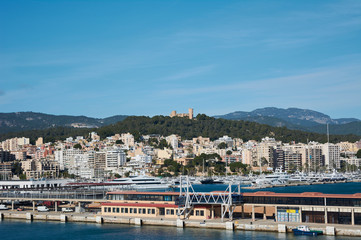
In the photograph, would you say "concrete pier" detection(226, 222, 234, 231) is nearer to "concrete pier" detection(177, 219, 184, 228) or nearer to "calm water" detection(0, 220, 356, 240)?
"calm water" detection(0, 220, 356, 240)

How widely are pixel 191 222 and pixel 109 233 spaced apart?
694 centimetres

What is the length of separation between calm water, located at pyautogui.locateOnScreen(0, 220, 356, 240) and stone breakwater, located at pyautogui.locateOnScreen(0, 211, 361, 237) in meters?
0.52

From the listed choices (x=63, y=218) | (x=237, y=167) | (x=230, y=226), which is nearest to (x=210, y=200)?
(x=230, y=226)

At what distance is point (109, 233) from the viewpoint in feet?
151

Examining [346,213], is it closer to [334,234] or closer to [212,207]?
[334,234]

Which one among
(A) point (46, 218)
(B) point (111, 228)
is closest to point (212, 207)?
(B) point (111, 228)

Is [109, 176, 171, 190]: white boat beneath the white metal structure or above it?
beneath

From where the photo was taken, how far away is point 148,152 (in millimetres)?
197125

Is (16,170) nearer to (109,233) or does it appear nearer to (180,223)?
(109,233)

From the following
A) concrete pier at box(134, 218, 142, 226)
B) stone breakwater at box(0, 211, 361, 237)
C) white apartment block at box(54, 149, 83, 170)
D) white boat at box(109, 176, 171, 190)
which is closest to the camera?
stone breakwater at box(0, 211, 361, 237)

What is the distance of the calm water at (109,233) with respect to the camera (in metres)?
42.4

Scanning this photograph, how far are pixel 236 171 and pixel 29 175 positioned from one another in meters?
65.4

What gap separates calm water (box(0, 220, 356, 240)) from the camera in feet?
139

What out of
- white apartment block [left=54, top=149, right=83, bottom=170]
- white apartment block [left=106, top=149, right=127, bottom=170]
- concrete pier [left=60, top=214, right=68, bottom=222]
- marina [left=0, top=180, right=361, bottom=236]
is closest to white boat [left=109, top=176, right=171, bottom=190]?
white apartment block [left=106, top=149, right=127, bottom=170]
